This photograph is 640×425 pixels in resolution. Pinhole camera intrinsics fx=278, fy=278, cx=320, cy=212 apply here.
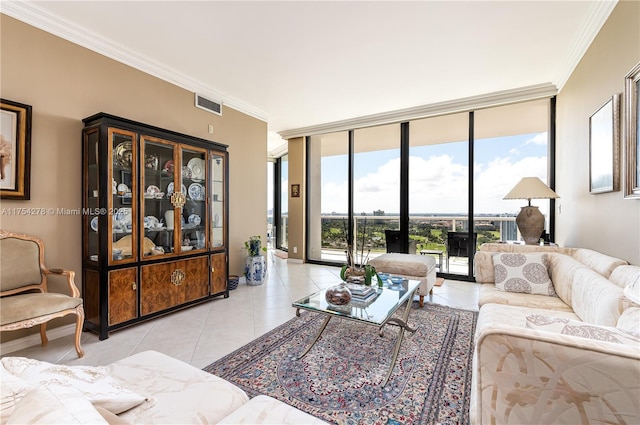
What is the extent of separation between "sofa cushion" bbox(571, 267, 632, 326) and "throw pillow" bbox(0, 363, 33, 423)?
224 cm

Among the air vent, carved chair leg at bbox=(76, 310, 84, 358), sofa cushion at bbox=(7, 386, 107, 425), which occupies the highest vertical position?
the air vent

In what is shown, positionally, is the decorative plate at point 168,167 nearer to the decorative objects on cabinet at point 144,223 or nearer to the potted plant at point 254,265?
the decorative objects on cabinet at point 144,223

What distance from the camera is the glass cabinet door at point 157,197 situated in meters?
2.79

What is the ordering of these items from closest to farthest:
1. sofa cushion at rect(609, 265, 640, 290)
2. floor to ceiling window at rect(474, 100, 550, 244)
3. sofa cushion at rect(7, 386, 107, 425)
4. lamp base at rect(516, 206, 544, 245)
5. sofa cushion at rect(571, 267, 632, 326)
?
1. sofa cushion at rect(7, 386, 107, 425)
2. sofa cushion at rect(571, 267, 632, 326)
3. sofa cushion at rect(609, 265, 640, 290)
4. lamp base at rect(516, 206, 544, 245)
5. floor to ceiling window at rect(474, 100, 550, 244)

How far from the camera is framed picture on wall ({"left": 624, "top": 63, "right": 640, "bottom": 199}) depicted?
1.74m

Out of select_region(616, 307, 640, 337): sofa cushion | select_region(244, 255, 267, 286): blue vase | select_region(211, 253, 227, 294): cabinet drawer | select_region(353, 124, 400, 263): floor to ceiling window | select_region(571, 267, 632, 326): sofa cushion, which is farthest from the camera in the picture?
select_region(353, 124, 400, 263): floor to ceiling window

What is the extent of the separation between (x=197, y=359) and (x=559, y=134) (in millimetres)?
4763

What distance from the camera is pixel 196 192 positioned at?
3291 millimetres

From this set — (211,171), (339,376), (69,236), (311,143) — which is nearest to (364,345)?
(339,376)

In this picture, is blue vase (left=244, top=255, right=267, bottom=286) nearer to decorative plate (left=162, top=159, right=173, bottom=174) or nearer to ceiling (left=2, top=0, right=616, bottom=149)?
decorative plate (left=162, top=159, right=173, bottom=174)

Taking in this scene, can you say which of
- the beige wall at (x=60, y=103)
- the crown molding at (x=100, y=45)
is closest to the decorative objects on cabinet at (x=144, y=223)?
the beige wall at (x=60, y=103)

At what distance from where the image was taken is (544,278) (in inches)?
92.9

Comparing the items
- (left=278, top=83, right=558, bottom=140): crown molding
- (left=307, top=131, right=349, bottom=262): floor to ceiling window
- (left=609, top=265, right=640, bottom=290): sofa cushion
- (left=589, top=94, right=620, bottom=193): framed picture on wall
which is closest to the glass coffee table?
(left=609, top=265, right=640, bottom=290): sofa cushion

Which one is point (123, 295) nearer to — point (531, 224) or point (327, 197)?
point (327, 197)
